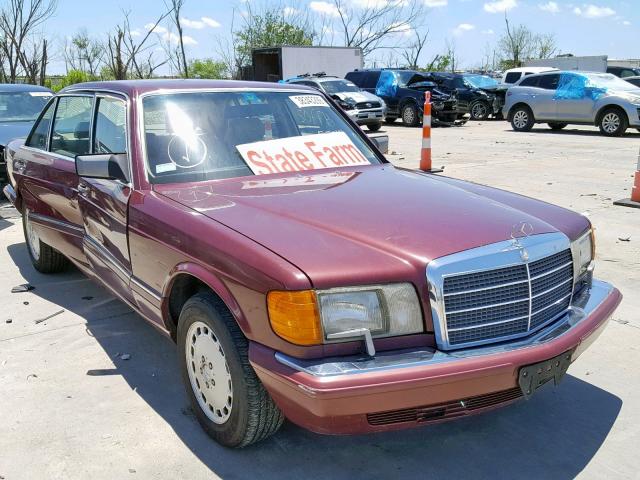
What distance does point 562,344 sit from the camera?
2.55 meters

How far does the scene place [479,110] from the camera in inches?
870

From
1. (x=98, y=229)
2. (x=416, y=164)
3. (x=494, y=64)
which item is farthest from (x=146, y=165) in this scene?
(x=494, y=64)

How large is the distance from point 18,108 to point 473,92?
1563 cm

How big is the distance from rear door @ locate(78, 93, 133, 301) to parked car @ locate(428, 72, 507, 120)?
18.6 m

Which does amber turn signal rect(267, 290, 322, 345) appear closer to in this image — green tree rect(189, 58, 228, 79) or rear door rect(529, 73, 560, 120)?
rear door rect(529, 73, 560, 120)

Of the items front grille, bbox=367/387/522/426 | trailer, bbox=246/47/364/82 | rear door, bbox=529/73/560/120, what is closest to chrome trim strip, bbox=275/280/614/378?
front grille, bbox=367/387/522/426

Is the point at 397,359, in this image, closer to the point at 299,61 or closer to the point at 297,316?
the point at 297,316

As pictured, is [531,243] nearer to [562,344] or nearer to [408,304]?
[562,344]

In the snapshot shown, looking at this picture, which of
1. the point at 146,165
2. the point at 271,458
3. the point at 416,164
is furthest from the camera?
the point at 416,164

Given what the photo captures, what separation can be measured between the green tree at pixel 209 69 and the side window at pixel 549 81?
21248 mm

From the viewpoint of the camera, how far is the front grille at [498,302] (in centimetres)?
242

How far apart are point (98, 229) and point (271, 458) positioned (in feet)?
6.12

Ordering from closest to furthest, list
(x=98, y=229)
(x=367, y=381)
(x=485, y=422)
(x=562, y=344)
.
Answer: (x=367, y=381), (x=562, y=344), (x=485, y=422), (x=98, y=229)

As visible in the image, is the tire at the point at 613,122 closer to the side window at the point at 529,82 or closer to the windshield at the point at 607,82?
the windshield at the point at 607,82
